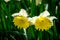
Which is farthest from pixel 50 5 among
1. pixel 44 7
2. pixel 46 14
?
pixel 46 14

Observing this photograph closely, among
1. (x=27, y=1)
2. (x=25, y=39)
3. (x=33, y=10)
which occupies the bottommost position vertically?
(x=25, y=39)

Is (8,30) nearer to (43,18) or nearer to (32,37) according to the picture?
(32,37)

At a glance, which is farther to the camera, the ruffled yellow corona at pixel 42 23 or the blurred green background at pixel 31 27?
the blurred green background at pixel 31 27

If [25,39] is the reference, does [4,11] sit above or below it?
above

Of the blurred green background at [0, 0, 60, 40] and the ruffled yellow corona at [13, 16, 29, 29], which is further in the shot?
the blurred green background at [0, 0, 60, 40]

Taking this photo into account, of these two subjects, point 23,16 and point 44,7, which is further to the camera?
point 44,7

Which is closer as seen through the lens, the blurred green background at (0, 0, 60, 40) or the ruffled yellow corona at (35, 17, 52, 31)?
the ruffled yellow corona at (35, 17, 52, 31)

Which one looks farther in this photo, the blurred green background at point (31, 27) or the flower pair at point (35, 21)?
the blurred green background at point (31, 27)

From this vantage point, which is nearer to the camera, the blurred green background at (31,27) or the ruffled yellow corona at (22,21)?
the ruffled yellow corona at (22,21)
